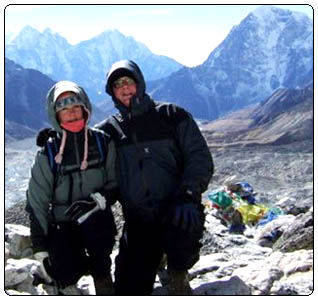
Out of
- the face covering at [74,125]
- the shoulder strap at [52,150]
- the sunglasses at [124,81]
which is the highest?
the sunglasses at [124,81]

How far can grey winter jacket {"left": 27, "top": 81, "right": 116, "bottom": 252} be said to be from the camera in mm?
4879

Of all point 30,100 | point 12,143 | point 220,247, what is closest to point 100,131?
point 220,247

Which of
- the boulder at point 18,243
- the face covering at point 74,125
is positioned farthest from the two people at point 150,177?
the boulder at point 18,243

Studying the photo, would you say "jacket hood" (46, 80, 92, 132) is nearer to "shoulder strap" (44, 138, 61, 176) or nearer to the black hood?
"shoulder strap" (44, 138, 61, 176)

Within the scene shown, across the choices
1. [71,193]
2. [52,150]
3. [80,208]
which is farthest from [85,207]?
[52,150]

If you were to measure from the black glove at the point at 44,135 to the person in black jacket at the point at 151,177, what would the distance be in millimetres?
539

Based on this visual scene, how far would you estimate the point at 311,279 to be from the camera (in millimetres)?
5918

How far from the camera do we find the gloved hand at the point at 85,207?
16.0 feet

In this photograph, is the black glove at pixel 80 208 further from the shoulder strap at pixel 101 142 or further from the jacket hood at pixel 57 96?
the jacket hood at pixel 57 96

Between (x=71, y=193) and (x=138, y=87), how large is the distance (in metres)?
1.15

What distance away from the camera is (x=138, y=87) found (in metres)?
5.14

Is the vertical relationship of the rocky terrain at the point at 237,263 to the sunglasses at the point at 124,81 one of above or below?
below

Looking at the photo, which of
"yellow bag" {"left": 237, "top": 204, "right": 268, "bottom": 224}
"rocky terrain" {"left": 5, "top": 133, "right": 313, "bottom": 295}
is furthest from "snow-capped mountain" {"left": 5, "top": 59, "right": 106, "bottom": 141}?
"rocky terrain" {"left": 5, "top": 133, "right": 313, "bottom": 295}

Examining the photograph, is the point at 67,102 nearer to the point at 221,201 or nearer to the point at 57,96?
the point at 57,96
